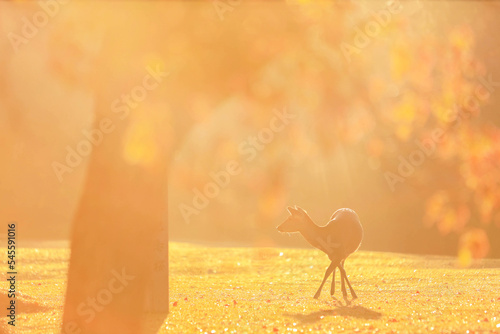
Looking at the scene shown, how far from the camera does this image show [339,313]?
13344 millimetres

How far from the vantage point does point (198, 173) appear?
34.3 metres

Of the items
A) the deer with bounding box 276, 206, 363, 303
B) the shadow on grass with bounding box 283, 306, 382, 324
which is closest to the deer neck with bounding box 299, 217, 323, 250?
the deer with bounding box 276, 206, 363, 303

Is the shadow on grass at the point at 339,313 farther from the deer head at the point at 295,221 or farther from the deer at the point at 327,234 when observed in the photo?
the deer head at the point at 295,221

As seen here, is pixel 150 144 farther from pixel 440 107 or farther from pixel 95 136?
pixel 440 107

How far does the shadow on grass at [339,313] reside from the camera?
1259 centimetres

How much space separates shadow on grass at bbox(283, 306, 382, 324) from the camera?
12.6 meters

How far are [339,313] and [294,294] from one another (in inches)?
153

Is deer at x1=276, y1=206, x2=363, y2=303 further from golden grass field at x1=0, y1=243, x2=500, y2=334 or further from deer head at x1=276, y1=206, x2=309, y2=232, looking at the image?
golden grass field at x1=0, y1=243, x2=500, y2=334

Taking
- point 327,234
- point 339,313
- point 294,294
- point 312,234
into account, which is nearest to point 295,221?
point 312,234

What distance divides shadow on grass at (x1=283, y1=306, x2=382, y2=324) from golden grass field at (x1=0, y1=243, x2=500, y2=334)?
18 millimetres

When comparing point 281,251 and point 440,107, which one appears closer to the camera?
point 440,107

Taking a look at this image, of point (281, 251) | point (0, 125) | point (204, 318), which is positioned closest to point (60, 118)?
point (0, 125)

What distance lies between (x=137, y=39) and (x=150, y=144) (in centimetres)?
169

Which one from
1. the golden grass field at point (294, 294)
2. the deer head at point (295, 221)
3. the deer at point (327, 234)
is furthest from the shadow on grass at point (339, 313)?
the deer head at point (295, 221)
